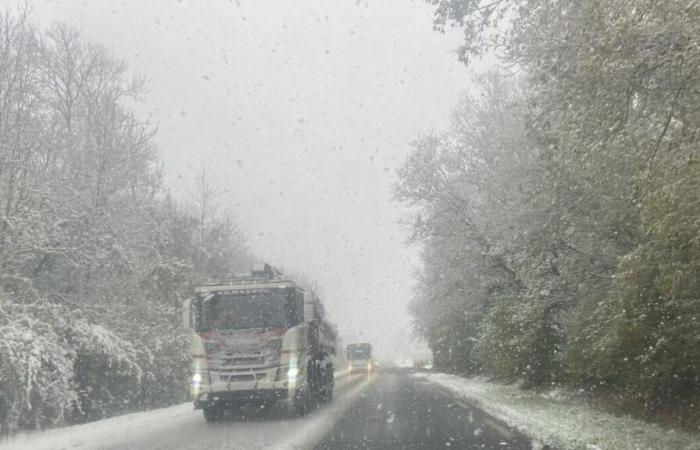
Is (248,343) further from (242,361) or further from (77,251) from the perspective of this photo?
(77,251)

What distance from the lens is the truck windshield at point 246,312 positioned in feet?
50.2

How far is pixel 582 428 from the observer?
12.0 metres

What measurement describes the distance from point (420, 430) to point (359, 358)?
54.0 meters

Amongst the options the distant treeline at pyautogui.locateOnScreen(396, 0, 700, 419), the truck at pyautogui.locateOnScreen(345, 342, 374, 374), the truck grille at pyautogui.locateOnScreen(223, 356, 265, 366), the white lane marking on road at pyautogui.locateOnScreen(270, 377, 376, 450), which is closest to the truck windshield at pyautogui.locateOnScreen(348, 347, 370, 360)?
the truck at pyautogui.locateOnScreen(345, 342, 374, 374)

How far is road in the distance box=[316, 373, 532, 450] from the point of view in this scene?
10375 mm

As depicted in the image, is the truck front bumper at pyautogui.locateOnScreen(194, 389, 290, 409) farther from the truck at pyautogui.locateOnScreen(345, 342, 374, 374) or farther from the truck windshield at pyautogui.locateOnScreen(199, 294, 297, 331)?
the truck at pyautogui.locateOnScreen(345, 342, 374, 374)

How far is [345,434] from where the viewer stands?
468 inches

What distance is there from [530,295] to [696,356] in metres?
7.91

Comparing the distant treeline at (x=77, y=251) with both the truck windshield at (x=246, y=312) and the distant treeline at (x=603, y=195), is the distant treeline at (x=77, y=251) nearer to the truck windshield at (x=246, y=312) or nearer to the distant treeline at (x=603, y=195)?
the truck windshield at (x=246, y=312)

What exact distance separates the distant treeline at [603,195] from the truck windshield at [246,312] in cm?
637

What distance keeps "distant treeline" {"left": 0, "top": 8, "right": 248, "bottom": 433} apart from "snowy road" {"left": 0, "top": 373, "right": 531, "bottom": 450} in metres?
3.30

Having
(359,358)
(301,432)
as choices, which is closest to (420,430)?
(301,432)

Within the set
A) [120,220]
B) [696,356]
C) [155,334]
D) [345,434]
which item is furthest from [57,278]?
[696,356]

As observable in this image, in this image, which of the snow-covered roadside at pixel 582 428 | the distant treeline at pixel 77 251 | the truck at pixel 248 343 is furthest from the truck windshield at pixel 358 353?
the truck at pixel 248 343
